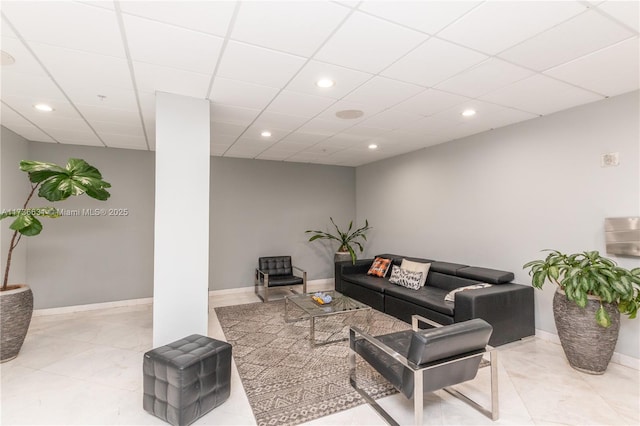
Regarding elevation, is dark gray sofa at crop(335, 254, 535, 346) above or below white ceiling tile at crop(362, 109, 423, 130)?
below

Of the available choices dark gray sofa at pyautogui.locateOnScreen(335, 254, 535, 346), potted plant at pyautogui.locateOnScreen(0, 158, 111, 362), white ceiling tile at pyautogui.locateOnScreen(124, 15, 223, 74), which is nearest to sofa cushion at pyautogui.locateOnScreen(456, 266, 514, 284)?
dark gray sofa at pyautogui.locateOnScreen(335, 254, 535, 346)

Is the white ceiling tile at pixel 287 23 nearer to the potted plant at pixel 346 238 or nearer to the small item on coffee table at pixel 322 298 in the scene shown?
the small item on coffee table at pixel 322 298

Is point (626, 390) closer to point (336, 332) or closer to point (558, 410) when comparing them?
point (558, 410)

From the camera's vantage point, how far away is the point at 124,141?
496cm

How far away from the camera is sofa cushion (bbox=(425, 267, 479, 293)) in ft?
14.3

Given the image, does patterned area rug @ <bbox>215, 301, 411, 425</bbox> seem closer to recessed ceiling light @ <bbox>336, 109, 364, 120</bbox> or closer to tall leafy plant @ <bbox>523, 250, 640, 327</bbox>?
tall leafy plant @ <bbox>523, 250, 640, 327</bbox>

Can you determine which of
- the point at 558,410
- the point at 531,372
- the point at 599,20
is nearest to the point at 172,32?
the point at 599,20

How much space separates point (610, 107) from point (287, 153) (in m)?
4.62

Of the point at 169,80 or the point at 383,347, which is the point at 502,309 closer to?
the point at 383,347

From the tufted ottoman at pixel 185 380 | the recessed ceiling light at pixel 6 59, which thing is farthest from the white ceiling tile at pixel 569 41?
the recessed ceiling light at pixel 6 59

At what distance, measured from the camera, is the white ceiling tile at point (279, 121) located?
148 inches

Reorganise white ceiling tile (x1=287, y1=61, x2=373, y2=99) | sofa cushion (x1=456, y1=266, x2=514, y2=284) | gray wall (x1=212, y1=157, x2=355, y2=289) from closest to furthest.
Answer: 1. white ceiling tile (x1=287, y1=61, x2=373, y2=99)
2. sofa cushion (x1=456, y1=266, x2=514, y2=284)
3. gray wall (x1=212, y1=157, x2=355, y2=289)

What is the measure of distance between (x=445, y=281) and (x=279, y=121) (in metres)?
3.39

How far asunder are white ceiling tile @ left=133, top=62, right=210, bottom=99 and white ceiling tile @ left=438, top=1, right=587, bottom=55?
2.09 metres
